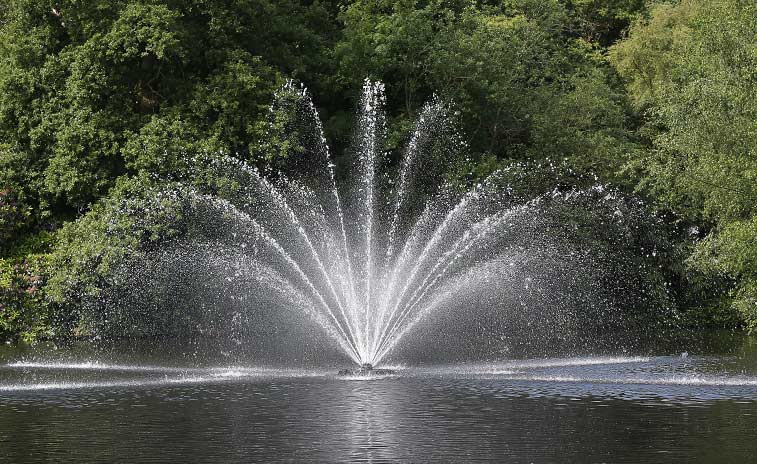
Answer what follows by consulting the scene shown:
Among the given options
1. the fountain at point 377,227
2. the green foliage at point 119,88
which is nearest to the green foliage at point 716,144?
the fountain at point 377,227

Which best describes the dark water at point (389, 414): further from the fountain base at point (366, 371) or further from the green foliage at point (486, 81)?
the green foliage at point (486, 81)

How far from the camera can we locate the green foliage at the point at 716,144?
38.9 metres

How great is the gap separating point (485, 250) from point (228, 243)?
10576 mm

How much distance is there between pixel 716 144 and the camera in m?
42.5

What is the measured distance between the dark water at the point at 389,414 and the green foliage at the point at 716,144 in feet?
19.6

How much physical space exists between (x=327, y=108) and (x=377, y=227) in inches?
332

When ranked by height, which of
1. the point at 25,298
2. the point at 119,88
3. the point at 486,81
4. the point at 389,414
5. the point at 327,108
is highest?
the point at 486,81

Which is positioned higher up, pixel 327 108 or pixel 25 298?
pixel 327 108

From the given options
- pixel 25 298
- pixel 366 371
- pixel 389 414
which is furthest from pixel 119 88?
pixel 389 414

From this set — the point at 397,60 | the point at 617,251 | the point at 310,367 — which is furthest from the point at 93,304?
the point at 617,251

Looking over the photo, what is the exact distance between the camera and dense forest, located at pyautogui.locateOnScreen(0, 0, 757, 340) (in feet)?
144

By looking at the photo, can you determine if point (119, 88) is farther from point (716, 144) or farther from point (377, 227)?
point (716, 144)

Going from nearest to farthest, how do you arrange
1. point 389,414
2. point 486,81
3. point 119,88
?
point 389,414 < point 119,88 < point 486,81

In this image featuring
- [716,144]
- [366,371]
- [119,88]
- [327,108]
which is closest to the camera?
[366,371]
